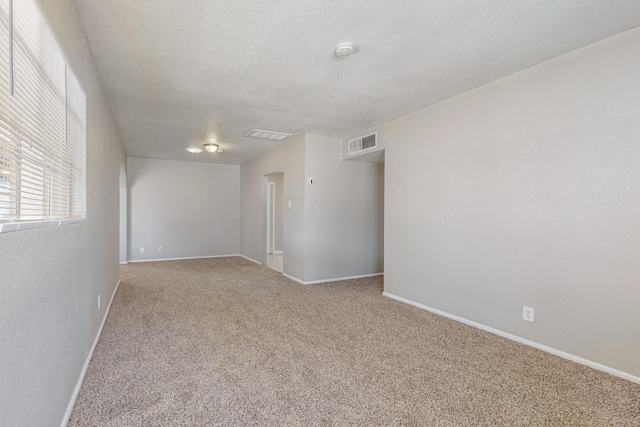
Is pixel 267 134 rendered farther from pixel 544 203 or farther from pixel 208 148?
pixel 544 203

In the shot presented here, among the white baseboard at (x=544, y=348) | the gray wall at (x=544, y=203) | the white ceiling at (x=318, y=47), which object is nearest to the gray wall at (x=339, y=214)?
the white ceiling at (x=318, y=47)

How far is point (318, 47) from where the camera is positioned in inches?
91.2

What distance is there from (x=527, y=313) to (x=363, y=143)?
A: 2930 millimetres

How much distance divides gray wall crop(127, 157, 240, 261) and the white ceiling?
351 centimetres

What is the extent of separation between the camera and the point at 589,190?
7.59 feet

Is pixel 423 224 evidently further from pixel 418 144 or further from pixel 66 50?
pixel 66 50

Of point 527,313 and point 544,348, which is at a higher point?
point 527,313

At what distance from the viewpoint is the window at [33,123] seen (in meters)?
1.01

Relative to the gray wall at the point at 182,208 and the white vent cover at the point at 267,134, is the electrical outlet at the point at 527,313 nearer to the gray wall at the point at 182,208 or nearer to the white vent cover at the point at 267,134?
the white vent cover at the point at 267,134

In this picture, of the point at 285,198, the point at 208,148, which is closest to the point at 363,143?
the point at 285,198

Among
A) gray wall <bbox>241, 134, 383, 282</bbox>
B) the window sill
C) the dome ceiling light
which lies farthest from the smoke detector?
the dome ceiling light

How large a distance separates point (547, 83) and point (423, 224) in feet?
5.80

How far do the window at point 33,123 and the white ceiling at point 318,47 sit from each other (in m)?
0.67

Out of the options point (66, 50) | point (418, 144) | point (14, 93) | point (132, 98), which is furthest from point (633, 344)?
point (132, 98)
